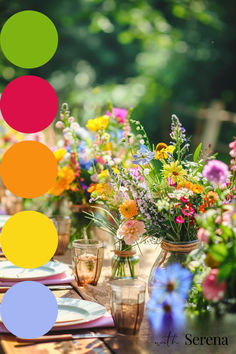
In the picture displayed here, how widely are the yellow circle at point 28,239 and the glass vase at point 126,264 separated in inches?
10.3

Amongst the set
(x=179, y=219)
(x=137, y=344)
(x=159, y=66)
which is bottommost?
(x=137, y=344)

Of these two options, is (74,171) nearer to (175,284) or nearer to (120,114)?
(120,114)

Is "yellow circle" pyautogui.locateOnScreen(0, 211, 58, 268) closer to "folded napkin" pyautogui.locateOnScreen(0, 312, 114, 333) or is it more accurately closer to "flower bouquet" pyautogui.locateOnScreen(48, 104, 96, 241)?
"folded napkin" pyautogui.locateOnScreen(0, 312, 114, 333)

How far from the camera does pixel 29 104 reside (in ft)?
3.19

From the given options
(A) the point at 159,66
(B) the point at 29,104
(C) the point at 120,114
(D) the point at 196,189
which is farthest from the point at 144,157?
(A) the point at 159,66

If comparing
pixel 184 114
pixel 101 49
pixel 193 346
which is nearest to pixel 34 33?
pixel 193 346

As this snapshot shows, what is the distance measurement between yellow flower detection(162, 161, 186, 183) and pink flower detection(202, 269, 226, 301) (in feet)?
1.15

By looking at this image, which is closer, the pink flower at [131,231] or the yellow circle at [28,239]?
the yellow circle at [28,239]

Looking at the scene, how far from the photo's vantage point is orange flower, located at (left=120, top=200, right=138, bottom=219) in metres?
1.08

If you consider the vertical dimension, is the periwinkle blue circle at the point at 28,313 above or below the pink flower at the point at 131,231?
below

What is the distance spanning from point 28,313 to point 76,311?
147 millimetres

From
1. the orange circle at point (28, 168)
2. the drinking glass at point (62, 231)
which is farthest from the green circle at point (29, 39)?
the drinking glass at point (62, 231)

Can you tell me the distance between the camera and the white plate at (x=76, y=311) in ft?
3.05

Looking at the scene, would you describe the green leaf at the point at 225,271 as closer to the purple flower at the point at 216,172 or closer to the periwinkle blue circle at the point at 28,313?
the purple flower at the point at 216,172
